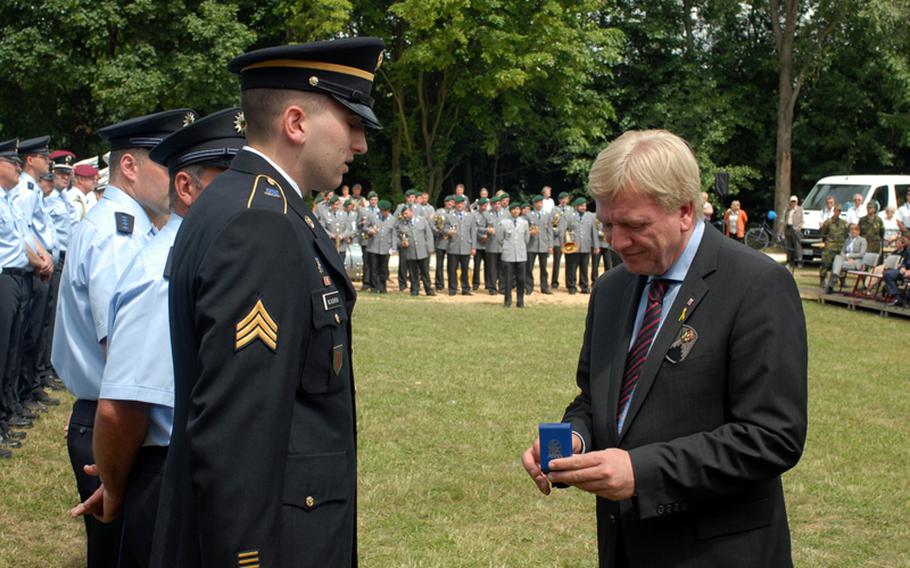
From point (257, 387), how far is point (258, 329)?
0.13 m

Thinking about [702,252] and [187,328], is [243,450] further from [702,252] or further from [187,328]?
[702,252]

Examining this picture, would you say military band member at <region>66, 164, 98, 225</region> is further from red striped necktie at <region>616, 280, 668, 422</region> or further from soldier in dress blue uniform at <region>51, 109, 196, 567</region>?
red striped necktie at <region>616, 280, 668, 422</region>

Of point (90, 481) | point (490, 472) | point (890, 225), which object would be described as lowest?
point (490, 472)

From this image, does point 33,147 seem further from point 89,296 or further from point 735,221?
point 735,221

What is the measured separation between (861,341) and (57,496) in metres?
11.9

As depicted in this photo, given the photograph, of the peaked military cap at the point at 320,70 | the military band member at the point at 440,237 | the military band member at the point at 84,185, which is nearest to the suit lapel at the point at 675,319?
the peaked military cap at the point at 320,70

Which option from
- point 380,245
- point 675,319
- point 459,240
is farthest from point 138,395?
point 459,240

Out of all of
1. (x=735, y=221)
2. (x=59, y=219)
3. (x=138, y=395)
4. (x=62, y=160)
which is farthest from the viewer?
(x=735, y=221)

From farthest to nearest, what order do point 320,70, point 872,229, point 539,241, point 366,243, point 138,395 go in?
point 539,241
point 366,243
point 872,229
point 138,395
point 320,70

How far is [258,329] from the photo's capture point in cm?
210

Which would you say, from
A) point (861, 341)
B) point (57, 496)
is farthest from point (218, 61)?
point (57, 496)

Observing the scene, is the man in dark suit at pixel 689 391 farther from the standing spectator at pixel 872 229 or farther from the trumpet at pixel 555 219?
the standing spectator at pixel 872 229

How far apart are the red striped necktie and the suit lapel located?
0.05 metres

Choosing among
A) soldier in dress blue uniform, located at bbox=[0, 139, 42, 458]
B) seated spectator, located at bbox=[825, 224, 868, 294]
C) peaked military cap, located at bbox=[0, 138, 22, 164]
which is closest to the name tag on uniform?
soldier in dress blue uniform, located at bbox=[0, 139, 42, 458]
